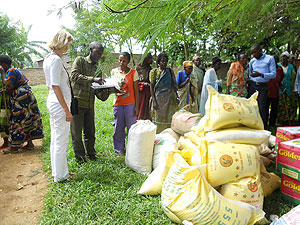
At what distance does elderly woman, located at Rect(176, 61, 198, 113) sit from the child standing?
1378 millimetres

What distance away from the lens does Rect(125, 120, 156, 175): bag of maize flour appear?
3.02m

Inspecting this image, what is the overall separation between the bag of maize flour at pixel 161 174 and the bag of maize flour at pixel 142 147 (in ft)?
1.62

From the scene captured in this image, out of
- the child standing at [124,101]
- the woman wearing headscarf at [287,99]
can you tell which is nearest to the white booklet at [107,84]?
the child standing at [124,101]

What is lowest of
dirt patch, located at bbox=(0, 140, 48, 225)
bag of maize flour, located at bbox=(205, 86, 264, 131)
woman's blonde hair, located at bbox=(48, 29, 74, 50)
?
dirt patch, located at bbox=(0, 140, 48, 225)

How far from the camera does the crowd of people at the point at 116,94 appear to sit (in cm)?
273

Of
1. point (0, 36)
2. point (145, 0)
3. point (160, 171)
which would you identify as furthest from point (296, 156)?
point (0, 36)

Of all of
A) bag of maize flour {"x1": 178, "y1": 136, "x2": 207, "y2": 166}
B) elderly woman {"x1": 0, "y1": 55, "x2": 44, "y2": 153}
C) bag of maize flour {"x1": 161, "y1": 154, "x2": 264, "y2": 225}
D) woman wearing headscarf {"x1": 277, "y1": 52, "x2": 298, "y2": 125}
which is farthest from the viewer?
woman wearing headscarf {"x1": 277, "y1": 52, "x2": 298, "y2": 125}

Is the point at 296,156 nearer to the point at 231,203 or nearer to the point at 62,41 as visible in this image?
the point at 231,203

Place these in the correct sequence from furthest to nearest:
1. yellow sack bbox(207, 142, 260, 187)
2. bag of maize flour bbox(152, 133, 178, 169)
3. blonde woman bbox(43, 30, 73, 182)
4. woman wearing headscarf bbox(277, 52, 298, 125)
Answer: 1. woman wearing headscarf bbox(277, 52, 298, 125)
2. bag of maize flour bbox(152, 133, 178, 169)
3. blonde woman bbox(43, 30, 73, 182)
4. yellow sack bbox(207, 142, 260, 187)

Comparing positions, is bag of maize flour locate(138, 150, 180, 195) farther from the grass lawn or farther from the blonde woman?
the blonde woman

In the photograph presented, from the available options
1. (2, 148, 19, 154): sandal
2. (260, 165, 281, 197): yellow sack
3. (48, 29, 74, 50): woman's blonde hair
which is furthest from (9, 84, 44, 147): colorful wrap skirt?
(260, 165, 281, 197): yellow sack

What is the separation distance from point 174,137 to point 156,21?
8.06ft

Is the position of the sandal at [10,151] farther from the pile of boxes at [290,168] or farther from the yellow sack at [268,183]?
the pile of boxes at [290,168]

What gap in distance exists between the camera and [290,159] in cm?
228
